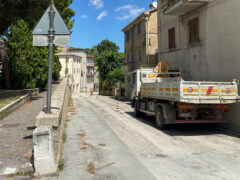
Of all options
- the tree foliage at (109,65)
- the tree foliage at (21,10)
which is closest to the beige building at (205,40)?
the tree foliage at (21,10)

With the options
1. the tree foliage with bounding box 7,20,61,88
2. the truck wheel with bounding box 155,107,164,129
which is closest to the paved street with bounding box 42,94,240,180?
the truck wheel with bounding box 155,107,164,129

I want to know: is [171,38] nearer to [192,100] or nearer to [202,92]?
[202,92]

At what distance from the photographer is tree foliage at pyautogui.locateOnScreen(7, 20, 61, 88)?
15102 mm

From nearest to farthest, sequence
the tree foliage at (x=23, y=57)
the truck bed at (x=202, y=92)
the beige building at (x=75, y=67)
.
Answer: the truck bed at (x=202, y=92) < the tree foliage at (x=23, y=57) < the beige building at (x=75, y=67)

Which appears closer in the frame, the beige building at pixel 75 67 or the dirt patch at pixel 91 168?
the dirt patch at pixel 91 168

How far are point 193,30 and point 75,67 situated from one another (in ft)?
149

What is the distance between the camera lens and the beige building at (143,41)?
2383 centimetres

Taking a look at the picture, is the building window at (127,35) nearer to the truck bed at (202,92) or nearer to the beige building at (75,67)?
the beige building at (75,67)

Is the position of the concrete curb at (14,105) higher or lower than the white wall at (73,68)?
lower

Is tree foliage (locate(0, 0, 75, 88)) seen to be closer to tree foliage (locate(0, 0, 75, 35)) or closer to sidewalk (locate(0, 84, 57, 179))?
tree foliage (locate(0, 0, 75, 35))

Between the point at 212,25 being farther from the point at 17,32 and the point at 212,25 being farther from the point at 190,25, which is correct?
the point at 17,32

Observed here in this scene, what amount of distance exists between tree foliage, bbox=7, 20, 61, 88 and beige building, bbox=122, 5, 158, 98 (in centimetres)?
938

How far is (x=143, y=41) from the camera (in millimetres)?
24750

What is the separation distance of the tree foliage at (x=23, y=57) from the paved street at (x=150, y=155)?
8.96 metres
